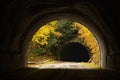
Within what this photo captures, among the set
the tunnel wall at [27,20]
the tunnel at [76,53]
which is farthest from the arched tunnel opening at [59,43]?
the tunnel wall at [27,20]

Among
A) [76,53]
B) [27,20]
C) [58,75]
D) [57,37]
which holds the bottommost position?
[58,75]

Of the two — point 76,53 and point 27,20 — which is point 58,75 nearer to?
point 27,20

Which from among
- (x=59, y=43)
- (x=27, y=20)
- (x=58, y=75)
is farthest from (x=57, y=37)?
(x=58, y=75)

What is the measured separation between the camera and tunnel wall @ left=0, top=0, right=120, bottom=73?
18406 mm

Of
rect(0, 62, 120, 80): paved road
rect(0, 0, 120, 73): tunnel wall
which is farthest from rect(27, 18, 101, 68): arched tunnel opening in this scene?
rect(0, 62, 120, 80): paved road

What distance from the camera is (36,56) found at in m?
49.1

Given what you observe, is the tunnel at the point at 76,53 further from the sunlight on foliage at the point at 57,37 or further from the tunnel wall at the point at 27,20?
the tunnel wall at the point at 27,20

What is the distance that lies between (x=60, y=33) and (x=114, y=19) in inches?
1301

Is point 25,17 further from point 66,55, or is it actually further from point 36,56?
point 66,55

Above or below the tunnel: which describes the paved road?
below

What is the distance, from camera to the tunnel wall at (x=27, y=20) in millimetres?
18406

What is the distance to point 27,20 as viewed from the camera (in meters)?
24.2

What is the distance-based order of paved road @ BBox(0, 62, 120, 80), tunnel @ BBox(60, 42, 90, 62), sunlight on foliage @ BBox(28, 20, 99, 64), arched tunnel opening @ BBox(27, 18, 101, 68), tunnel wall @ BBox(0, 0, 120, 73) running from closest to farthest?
paved road @ BBox(0, 62, 120, 80)
tunnel wall @ BBox(0, 0, 120, 73)
arched tunnel opening @ BBox(27, 18, 101, 68)
sunlight on foliage @ BBox(28, 20, 99, 64)
tunnel @ BBox(60, 42, 90, 62)

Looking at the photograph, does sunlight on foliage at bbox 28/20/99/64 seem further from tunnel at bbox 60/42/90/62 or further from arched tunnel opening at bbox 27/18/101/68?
tunnel at bbox 60/42/90/62
